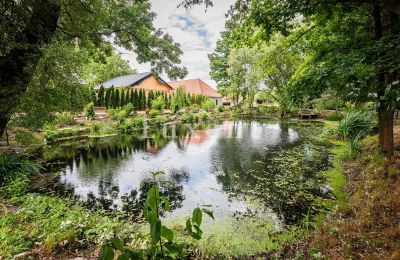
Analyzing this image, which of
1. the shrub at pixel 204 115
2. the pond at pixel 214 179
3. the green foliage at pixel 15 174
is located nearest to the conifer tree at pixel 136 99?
the shrub at pixel 204 115

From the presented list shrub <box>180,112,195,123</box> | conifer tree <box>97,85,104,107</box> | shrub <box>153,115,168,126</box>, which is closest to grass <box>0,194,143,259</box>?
shrub <box>153,115,168,126</box>

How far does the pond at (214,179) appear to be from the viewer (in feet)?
17.1

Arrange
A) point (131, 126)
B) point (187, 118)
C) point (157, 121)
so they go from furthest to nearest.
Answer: point (187, 118) < point (157, 121) < point (131, 126)

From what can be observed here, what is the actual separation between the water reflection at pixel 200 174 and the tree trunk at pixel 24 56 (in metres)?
3.16

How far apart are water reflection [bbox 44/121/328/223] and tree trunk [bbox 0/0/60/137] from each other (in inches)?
125

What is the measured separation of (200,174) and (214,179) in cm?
71

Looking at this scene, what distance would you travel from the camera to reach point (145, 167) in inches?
358

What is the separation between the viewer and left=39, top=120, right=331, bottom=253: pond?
521 centimetres

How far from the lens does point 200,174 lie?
27.4ft

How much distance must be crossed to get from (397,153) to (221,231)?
18.0 feet

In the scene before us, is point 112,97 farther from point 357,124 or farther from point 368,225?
point 368,225

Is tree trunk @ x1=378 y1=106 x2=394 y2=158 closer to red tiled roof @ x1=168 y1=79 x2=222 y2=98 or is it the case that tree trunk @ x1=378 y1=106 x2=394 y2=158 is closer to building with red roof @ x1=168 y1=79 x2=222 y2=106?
red tiled roof @ x1=168 y1=79 x2=222 y2=98

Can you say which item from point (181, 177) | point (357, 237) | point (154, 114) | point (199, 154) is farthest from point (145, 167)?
point (154, 114)

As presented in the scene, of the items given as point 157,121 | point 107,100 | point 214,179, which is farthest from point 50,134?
point 107,100
